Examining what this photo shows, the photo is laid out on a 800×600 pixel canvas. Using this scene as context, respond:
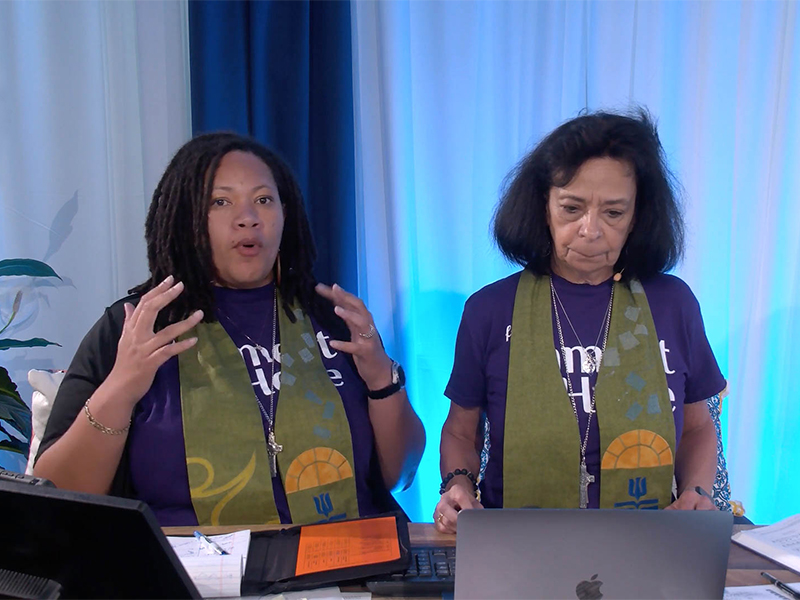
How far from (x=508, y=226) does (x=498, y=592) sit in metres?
1.01

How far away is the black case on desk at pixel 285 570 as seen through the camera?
0.99 m

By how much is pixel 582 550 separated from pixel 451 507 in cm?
47

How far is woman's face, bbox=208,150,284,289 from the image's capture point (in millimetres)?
1508

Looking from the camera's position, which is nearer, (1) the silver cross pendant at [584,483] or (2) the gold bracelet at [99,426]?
(2) the gold bracelet at [99,426]

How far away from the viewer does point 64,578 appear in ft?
2.28

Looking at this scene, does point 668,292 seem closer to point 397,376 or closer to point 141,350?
point 397,376

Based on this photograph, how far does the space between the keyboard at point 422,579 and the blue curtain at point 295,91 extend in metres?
1.21

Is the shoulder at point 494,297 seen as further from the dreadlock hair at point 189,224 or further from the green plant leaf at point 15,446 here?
the green plant leaf at point 15,446

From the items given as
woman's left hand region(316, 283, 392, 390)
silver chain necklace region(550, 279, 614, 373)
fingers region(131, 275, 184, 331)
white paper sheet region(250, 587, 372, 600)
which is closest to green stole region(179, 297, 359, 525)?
woman's left hand region(316, 283, 392, 390)

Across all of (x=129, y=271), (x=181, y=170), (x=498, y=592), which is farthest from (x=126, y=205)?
(x=498, y=592)

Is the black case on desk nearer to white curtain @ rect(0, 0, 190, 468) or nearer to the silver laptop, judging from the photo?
the silver laptop

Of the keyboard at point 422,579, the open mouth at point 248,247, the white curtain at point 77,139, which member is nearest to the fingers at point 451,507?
the keyboard at point 422,579

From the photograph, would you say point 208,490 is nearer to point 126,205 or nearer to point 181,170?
point 181,170

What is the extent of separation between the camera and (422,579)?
102 centimetres
